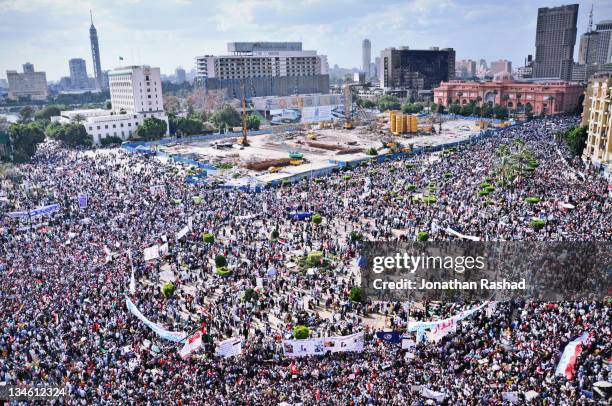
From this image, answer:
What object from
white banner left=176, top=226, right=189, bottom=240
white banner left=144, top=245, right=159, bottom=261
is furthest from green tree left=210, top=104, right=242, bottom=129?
white banner left=144, top=245, right=159, bottom=261

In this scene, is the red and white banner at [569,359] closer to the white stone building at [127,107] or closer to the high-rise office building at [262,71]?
the white stone building at [127,107]

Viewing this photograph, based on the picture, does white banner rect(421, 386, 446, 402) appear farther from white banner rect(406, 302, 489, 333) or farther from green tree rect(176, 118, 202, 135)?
green tree rect(176, 118, 202, 135)

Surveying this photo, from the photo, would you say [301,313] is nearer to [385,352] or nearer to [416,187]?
[385,352]

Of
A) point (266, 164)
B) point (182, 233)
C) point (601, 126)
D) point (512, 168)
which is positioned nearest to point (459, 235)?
point (512, 168)

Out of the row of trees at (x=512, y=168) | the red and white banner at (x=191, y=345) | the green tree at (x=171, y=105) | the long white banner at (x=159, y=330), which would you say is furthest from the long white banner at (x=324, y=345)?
the green tree at (x=171, y=105)

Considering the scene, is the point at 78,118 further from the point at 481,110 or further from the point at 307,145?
the point at 481,110
